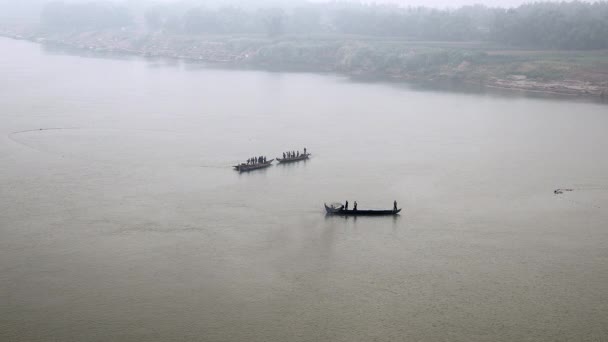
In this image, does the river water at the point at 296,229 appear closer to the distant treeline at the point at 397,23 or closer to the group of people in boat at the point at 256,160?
the group of people in boat at the point at 256,160

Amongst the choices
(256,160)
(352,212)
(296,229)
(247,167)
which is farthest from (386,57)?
(296,229)

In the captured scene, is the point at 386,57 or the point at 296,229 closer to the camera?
the point at 296,229

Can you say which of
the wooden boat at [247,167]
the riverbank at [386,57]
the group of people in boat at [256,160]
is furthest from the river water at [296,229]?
the riverbank at [386,57]

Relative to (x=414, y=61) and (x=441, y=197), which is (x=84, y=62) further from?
(x=441, y=197)

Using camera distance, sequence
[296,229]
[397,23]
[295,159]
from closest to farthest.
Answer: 1. [296,229]
2. [295,159]
3. [397,23]

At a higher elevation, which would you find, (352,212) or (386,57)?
(386,57)

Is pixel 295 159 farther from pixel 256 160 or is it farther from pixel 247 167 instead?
pixel 247 167

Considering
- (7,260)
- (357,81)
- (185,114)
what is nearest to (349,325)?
(7,260)
